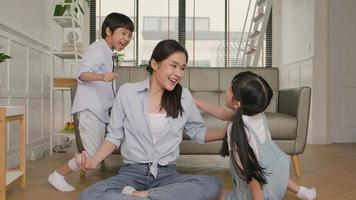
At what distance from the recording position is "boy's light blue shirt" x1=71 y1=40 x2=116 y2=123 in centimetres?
213

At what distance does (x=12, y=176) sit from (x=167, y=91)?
3.22 ft

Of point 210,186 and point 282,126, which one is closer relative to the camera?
point 210,186

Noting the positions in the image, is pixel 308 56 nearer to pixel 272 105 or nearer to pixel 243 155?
pixel 272 105

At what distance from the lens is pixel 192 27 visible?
Answer: 19.9 ft

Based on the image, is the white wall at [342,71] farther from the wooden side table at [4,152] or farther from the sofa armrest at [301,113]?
the wooden side table at [4,152]

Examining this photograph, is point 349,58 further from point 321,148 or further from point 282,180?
point 282,180

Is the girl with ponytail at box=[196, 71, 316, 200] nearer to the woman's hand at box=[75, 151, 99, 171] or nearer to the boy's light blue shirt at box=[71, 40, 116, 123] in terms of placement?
A: the woman's hand at box=[75, 151, 99, 171]

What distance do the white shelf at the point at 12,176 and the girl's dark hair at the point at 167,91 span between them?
2.84 ft

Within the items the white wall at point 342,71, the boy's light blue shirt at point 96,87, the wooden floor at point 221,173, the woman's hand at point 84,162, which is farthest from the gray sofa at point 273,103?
the white wall at point 342,71

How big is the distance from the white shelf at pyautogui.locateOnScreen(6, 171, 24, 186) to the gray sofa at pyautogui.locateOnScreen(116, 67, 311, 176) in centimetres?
99

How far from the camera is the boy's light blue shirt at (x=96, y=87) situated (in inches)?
83.7

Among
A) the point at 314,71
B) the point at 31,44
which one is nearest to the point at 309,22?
the point at 314,71

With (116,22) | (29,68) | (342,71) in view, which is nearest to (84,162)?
(116,22)

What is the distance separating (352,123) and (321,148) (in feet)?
2.80
